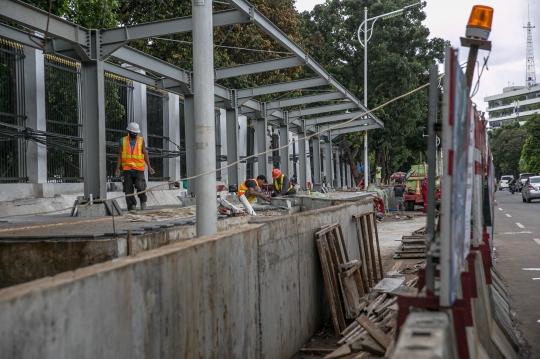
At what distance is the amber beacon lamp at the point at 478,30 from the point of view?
15.7 ft

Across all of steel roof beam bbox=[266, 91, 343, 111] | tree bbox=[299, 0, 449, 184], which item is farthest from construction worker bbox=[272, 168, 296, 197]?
tree bbox=[299, 0, 449, 184]

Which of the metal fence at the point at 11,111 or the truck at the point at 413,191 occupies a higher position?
the metal fence at the point at 11,111

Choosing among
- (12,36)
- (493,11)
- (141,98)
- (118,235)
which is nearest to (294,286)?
(118,235)

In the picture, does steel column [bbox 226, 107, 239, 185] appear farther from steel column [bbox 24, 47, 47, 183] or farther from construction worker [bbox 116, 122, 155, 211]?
construction worker [bbox 116, 122, 155, 211]

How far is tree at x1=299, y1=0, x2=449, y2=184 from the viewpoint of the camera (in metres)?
41.5

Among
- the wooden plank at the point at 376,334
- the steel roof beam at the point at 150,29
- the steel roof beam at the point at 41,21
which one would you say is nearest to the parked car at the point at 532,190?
the steel roof beam at the point at 150,29

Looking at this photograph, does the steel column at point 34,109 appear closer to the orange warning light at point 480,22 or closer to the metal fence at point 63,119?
the metal fence at point 63,119

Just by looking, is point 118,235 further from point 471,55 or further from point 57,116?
point 57,116

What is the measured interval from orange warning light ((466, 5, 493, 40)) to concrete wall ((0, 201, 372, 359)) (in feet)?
8.52

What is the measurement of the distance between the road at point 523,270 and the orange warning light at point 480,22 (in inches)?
143

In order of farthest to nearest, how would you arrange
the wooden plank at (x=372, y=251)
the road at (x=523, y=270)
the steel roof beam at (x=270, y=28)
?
the steel roof beam at (x=270, y=28) → the wooden plank at (x=372, y=251) → the road at (x=523, y=270)

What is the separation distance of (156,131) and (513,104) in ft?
511

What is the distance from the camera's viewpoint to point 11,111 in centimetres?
1380

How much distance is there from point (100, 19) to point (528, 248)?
42.9 ft
